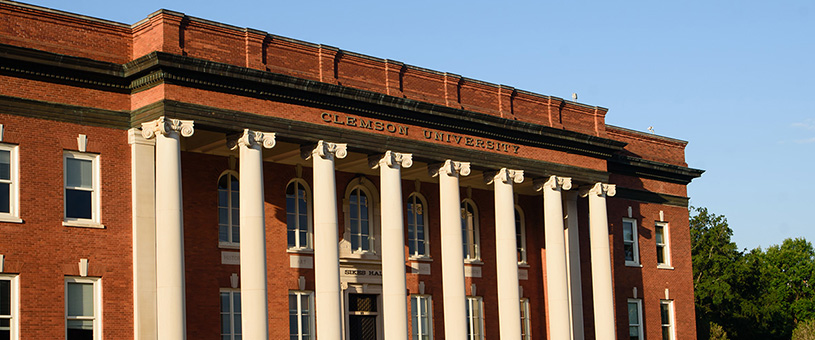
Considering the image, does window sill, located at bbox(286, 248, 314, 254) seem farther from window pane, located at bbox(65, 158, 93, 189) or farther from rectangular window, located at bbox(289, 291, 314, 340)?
window pane, located at bbox(65, 158, 93, 189)

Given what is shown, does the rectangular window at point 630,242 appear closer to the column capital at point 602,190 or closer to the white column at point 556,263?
the column capital at point 602,190

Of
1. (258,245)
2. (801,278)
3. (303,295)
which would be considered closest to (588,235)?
(303,295)

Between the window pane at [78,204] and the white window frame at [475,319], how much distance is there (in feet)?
49.6

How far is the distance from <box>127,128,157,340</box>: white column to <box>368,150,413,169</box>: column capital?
697 centimetres

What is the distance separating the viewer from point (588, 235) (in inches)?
1647

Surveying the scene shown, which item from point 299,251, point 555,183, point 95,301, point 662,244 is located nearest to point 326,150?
point 299,251

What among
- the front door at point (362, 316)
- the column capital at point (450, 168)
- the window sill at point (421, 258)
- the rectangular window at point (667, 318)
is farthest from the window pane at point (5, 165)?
the rectangular window at point (667, 318)

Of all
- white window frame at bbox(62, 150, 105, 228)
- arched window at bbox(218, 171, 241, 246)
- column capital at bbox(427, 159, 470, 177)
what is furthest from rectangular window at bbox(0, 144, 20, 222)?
column capital at bbox(427, 159, 470, 177)

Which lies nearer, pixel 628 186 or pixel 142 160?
pixel 142 160

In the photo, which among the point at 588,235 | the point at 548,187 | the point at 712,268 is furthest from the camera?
the point at 712,268

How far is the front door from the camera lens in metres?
35.0

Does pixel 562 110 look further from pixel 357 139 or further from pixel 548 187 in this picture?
pixel 357 139

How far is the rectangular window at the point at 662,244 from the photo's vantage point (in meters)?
44.9

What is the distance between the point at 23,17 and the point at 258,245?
27.3 feet
